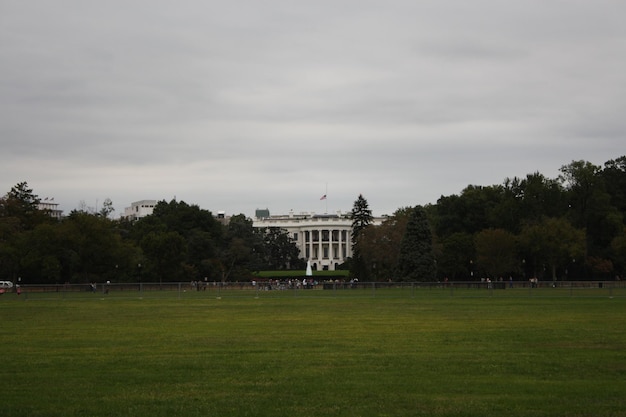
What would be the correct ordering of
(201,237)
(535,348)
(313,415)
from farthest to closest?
1. (201,237)
2. (535,348)
3. (313,415)

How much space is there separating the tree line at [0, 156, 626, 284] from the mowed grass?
6165cm

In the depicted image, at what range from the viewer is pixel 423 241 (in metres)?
97.4

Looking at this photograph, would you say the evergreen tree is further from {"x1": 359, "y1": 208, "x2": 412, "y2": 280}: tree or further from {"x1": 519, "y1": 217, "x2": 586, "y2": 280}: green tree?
{"x1": 519, "y1": 217, "x2": 586, "y2": 280}: green tree

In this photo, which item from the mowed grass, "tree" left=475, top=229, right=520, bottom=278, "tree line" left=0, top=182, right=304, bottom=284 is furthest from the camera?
"tree" left=475, top=229, right=520, bottom=278

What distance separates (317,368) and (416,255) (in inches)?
3056

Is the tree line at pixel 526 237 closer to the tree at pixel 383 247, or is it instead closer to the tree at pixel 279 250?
the tree at pixel 383 247

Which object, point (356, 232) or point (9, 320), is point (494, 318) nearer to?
point (9, 320)

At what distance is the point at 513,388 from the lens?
17.0m

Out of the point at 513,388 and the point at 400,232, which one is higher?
the point at 400,232

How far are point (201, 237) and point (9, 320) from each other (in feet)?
265

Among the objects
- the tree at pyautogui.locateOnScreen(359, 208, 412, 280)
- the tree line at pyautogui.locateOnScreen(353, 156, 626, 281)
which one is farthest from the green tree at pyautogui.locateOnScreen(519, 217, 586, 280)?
the tree at pyautogui.locateOnScreen(359, 208, 412, 280)

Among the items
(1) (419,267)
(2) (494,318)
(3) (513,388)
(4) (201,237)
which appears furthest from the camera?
(4) (201,237)

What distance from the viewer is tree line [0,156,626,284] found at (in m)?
95.1

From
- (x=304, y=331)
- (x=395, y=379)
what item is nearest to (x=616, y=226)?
(x=304, y=331)
